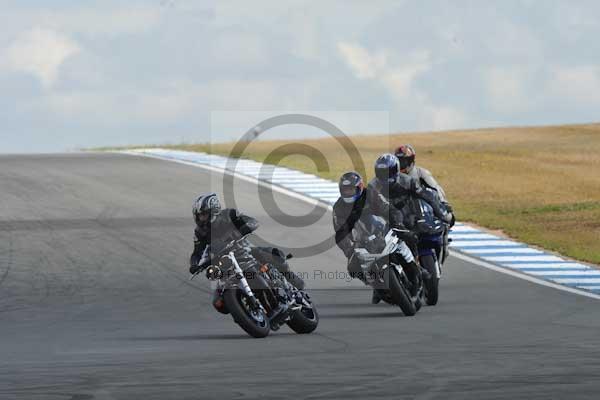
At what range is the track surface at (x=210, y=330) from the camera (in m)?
10.5

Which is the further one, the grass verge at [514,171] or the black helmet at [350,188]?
the grass verge at [514,171]

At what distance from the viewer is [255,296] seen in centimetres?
1440

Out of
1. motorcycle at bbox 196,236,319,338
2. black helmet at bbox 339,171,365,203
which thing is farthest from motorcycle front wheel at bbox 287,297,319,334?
black helmet at bbox 339,171,365,203

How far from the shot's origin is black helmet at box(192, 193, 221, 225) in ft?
46.3

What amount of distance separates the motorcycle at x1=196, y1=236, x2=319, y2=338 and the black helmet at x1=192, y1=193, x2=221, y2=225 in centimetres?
36

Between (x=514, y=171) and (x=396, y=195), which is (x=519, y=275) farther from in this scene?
(x=514, y=171)

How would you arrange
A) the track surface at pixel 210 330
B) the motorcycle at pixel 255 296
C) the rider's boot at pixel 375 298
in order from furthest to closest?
the rider's boot at pixel 375 298
the motorcycle at pixel 255 296
the track surface at pixel 210 330

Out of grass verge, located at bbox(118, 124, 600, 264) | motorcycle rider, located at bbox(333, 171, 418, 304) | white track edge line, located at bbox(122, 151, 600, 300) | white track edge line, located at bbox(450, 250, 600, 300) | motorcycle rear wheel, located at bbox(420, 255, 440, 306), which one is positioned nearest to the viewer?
→ motorcycle rider, located at bbox(333, 171, 418, 304)

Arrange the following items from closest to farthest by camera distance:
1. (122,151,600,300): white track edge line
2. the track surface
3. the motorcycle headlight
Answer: the track surface < the motorcycle headlight < (122,151,600,300): white track edge line

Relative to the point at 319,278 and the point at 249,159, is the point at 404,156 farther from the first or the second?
the point at 249,159

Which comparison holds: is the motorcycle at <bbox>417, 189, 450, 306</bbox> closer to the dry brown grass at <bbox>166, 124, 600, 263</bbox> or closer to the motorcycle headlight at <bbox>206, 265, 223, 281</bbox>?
the motorcycle headlight at <bbox>206, 265, 223, 281</bbox>

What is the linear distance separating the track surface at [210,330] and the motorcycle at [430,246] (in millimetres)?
325

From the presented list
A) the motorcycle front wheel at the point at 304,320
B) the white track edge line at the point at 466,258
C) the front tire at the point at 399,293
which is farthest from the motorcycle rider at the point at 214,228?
the white track edge line at the point at 466,258

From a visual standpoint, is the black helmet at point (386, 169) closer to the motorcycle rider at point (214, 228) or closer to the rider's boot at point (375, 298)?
the rider's boot at point (375, 298)
